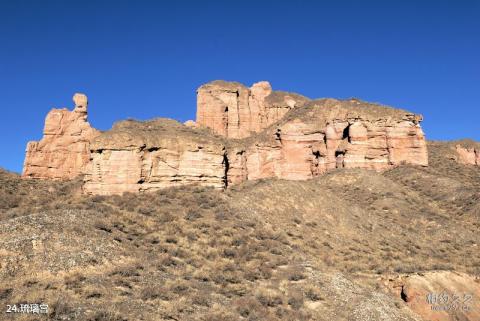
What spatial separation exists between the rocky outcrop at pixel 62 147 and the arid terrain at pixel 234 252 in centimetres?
872

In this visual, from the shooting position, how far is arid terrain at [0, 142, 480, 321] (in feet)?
63.9

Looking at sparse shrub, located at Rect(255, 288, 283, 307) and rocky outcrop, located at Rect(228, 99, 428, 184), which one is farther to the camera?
rocky outcrop, located at Rect(228, 99, 428, 184)

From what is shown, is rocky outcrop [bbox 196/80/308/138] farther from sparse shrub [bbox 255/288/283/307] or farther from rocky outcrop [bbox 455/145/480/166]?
sparse shrub [bbox 255/288/283/307]

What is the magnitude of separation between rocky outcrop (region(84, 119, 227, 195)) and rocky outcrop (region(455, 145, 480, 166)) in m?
62.1

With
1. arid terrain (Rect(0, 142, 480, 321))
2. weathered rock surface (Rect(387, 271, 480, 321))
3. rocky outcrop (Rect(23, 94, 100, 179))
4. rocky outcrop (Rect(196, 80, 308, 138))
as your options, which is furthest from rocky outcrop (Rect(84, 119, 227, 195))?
rocky outcrop (Rect(196, 80, 308, 138))

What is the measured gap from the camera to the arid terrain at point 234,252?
63.9 feet

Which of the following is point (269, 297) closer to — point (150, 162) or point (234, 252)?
point (234, 252)

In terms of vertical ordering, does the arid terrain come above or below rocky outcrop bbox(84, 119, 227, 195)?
below

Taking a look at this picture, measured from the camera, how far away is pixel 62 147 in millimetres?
63250

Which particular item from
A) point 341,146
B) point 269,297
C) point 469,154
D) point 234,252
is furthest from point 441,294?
point 469,154

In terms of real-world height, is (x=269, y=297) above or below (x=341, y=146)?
below

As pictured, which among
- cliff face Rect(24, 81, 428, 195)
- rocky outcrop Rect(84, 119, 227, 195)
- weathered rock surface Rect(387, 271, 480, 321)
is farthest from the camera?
cliff face Rect(24, 81, 428, 195)

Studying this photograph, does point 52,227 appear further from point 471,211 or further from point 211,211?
point 471,211

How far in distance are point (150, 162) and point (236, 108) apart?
145ft
